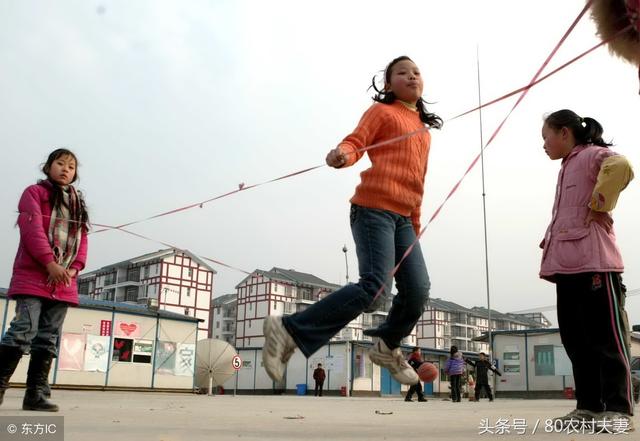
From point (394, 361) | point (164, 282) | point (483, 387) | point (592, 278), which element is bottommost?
point (483, 387)

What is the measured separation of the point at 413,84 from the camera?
354 centimetres

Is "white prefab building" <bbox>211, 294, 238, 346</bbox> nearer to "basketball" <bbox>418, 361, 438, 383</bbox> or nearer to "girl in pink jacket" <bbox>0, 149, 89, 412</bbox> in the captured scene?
"basketball" <bbox>418, 361, 438, 383</bbox>

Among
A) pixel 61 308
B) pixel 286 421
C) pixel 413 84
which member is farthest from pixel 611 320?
pixel 61 308

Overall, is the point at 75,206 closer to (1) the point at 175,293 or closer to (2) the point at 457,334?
(1) the point at 175,293

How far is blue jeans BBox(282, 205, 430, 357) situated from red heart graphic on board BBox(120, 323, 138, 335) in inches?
862

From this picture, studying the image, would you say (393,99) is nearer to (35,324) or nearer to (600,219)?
(600,219)

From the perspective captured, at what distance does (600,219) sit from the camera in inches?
132

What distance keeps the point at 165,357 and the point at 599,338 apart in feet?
75.8

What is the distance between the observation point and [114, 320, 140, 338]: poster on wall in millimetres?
23359

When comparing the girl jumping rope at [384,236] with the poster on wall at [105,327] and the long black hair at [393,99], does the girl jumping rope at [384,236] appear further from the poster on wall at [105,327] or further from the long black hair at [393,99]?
the poster on wall at [105,327]

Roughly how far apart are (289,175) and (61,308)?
1827 mm

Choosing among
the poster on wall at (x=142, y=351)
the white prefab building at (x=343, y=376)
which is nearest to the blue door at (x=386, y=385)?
the white prefab building at (x=343, y=376)

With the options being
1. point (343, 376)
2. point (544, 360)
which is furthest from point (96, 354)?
point (544, 360)

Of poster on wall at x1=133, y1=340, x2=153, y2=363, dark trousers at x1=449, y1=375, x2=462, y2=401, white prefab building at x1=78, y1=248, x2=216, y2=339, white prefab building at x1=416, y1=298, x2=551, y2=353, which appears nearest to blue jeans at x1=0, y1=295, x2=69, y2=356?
dark trousers at x1=449, y1=375, x2=462, y2=401
